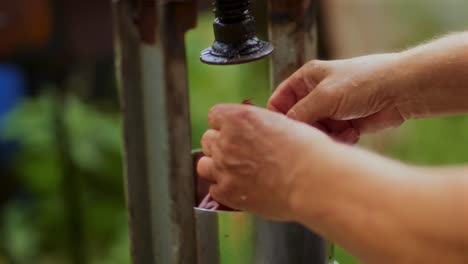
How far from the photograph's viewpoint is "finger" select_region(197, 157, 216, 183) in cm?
73

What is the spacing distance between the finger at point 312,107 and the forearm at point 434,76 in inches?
3.9

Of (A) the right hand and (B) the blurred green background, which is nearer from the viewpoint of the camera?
(A) the right hand

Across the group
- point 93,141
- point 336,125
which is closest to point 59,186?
point 93,141

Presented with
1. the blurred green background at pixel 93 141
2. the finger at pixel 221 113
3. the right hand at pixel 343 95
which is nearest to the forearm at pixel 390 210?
the finger at pixel 221 113

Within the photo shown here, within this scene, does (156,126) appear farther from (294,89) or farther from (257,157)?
(294,89)

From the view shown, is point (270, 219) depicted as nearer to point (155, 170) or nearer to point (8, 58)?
point (155, 170)

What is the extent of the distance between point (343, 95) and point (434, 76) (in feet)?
0.39

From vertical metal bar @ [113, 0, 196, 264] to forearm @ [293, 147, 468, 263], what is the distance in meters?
0.14

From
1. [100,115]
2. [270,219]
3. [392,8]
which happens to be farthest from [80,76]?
[270,219]

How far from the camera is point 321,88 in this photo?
0.84m

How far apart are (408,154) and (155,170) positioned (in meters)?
1.24

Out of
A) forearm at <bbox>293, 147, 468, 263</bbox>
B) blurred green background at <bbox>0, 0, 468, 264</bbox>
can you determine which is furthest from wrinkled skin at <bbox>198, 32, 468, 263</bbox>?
blurred green background at <bbox>0, 0, 468, 264</bbox>

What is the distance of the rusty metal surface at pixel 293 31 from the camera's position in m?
0.78

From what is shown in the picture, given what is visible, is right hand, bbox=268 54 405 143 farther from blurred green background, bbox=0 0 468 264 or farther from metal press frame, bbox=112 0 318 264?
blurred green background, bbox=0 0 468 264
